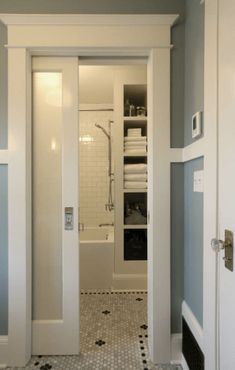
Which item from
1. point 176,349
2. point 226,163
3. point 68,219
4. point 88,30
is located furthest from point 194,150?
point 176,349

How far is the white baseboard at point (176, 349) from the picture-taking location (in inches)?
70.3

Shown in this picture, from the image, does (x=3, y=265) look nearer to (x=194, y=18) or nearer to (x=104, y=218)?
(x=194, y=18)

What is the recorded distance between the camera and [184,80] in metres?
1.79

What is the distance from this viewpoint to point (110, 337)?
208 centimetres

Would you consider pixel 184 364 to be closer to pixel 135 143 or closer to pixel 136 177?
pixel 136 177

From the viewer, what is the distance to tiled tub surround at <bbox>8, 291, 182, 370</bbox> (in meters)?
1.77

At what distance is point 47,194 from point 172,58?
125cm

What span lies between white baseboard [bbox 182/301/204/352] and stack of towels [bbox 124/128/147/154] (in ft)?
5.49

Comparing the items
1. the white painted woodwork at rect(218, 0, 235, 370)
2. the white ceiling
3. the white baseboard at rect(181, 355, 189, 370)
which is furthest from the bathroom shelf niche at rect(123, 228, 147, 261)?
the white painted woodwork at rect(218, 0, 235, 370)

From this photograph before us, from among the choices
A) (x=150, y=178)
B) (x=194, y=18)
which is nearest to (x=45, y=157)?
(x=150, y=178)

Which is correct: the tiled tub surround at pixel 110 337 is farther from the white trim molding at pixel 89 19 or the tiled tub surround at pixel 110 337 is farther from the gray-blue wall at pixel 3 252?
A: the white trim molding at pixel 89 19

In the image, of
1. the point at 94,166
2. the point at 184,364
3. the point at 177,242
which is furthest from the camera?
the point at 94,166

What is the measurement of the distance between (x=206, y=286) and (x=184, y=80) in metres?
1.28

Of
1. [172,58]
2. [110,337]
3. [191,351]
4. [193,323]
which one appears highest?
[172,58]
